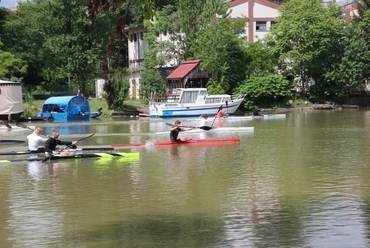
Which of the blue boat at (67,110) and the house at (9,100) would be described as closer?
the house at (9,100)

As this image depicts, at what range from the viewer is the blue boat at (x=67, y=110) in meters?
49.2

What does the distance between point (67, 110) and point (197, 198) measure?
1411 inches

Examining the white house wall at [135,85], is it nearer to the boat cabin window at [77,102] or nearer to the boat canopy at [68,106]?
the boat cabin window at [77,102]

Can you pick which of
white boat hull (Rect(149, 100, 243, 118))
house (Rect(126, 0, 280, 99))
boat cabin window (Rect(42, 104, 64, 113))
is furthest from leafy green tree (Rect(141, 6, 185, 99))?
boat cabin window (Rect(42, 104, 64, 113))

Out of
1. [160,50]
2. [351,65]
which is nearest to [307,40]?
[351,65]

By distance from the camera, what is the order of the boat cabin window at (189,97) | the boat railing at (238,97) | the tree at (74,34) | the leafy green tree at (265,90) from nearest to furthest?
the boat cabin window at (189,97) < the boat railing at (238,97) < the leafy green tree at (265,90) < the tree at (74,34)

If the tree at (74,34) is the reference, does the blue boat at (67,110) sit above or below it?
below

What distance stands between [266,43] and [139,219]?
50218mm

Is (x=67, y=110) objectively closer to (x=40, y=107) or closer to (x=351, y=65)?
(x=40, y=107)

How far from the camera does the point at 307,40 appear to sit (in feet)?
192

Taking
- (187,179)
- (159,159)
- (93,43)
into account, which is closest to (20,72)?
(93,43)

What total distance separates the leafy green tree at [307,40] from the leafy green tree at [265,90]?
340 centimetres

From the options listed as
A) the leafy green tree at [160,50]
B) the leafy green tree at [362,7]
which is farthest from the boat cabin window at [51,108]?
the leafy green tree at [362,7]

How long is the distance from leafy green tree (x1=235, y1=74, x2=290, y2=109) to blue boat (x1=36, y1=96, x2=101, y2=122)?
14606 mm
